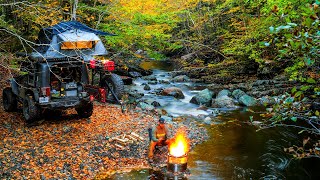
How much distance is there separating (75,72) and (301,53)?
33.4 feet

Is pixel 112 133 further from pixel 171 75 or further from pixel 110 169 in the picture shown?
pixel 171 75

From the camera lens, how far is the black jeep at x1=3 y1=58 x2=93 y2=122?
10727mm

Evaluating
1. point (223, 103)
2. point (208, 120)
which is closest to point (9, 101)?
point (208, 120)

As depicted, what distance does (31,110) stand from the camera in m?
10.8

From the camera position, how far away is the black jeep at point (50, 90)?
10.7 metres

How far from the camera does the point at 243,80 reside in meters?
24.9

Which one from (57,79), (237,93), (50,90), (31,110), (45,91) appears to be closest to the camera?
(45,91)

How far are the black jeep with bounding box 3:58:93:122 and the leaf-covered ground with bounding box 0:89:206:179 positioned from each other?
674 millimetres

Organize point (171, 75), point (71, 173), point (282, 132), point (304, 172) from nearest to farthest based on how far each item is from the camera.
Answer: point (71, 173) → point (304, 172) → point (282, 132) → point (171, 75)

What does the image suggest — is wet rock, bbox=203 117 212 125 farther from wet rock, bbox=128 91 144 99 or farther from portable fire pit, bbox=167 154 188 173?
portable fire pit, bbox=167 154 188 173

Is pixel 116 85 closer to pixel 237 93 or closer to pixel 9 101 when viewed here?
pixel 9 101

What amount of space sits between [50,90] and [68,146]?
7.66 ft

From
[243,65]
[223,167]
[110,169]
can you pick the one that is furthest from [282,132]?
[243,65]

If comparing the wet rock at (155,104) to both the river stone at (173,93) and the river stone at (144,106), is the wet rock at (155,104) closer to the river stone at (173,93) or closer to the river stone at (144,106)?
the river stone at (144,106)
